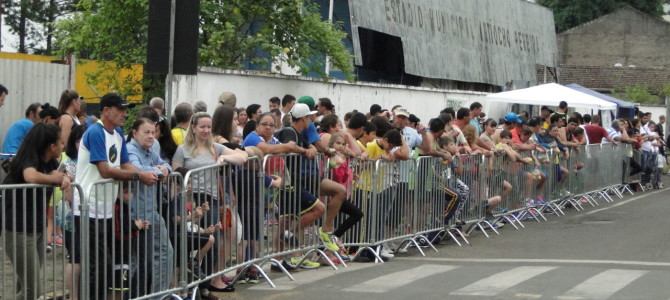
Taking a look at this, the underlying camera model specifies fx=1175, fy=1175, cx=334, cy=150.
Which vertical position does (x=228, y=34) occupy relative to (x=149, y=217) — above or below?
above

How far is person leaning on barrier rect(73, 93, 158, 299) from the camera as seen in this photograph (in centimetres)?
856

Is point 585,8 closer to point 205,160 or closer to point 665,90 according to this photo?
point 665,90

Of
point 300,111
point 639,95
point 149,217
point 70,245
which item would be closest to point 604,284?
point 300,111

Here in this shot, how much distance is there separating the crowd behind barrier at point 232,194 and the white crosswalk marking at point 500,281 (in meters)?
1.82

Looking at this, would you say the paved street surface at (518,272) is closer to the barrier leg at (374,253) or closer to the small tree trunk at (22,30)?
the barrier leg at (374,253)

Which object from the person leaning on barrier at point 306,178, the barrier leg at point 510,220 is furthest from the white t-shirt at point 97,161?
the barrier leg at point 510,220

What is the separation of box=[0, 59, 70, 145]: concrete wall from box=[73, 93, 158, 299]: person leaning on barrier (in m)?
9.01

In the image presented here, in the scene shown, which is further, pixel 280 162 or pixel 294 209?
pixel 294 209

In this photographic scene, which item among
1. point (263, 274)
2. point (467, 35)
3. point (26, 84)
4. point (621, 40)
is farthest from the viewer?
point (621, 40)

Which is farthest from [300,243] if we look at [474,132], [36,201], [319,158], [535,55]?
[535,55]

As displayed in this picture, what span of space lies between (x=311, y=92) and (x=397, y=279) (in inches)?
461

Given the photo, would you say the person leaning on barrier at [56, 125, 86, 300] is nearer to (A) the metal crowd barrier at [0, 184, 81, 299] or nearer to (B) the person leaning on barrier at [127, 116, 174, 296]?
(A) the metal crowd barrier at [0, 184, 81, 299]

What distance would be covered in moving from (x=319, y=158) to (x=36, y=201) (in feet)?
17.5

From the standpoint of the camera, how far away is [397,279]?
12.0 metres
